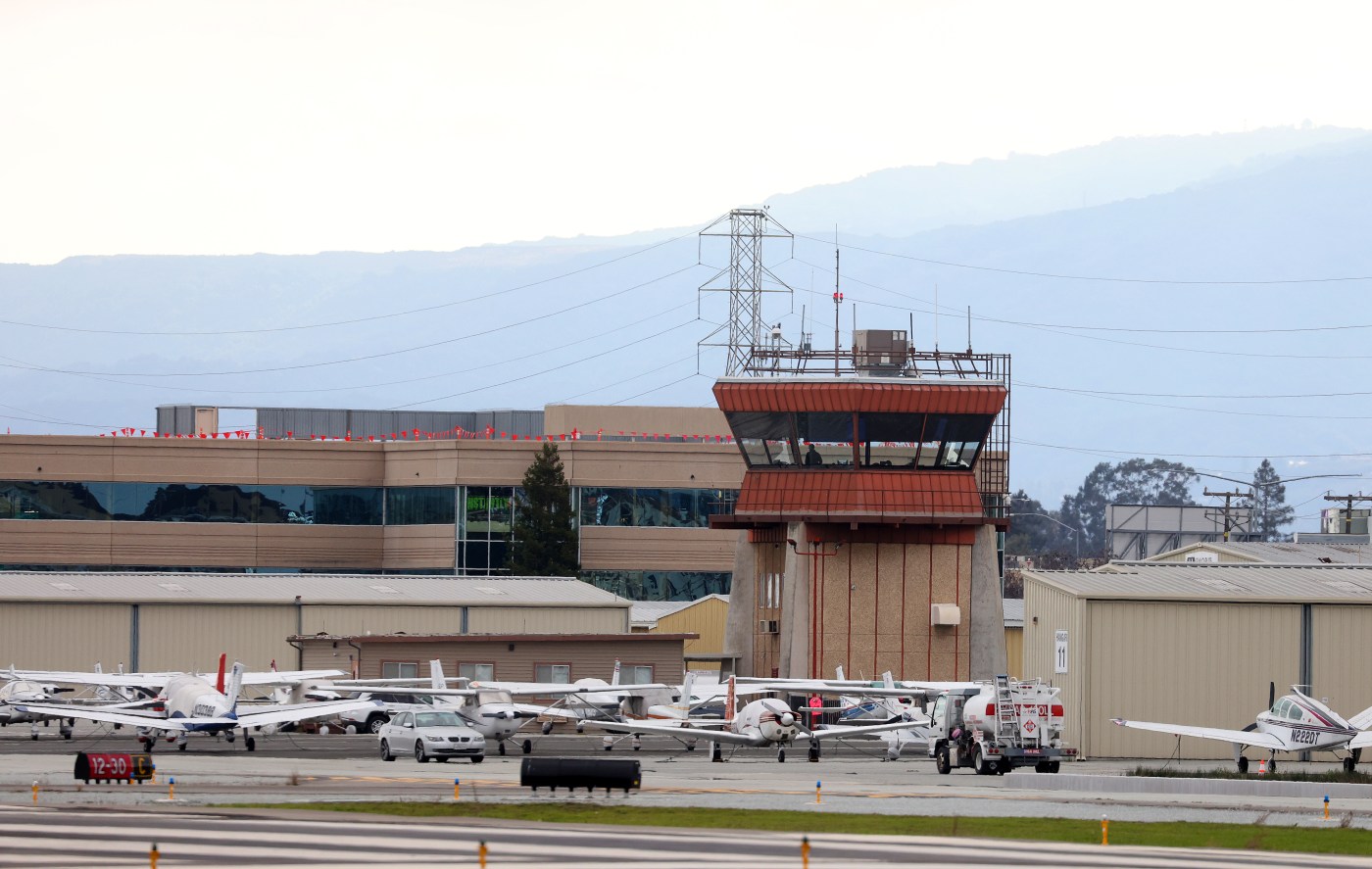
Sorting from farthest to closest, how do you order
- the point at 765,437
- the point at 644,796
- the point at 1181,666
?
the point at 765,437, the point at 1181,666, the point at 644,796

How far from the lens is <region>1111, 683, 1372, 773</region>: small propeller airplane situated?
5244 cm

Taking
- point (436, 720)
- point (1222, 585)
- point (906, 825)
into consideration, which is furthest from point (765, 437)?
point (906, 825)

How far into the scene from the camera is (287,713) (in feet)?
202

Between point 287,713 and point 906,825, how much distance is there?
28452 mm

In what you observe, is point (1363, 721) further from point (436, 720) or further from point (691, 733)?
point (436, 720)

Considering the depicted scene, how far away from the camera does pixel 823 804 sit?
42625mm

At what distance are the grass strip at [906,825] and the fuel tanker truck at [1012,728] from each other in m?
11.5

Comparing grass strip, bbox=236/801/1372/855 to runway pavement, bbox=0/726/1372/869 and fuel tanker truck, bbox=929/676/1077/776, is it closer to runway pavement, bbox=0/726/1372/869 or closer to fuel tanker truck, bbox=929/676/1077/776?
runway pavement, bbox=0/726/1372/869

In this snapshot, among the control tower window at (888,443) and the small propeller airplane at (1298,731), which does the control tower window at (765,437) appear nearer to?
the control tower window at (888,443)

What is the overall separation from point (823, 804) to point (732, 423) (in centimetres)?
3474

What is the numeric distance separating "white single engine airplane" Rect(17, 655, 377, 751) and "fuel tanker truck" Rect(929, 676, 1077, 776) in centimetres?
2063

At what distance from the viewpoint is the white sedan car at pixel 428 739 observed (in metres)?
56.5

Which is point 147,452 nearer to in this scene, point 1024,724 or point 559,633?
point 559,633

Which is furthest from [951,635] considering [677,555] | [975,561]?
[677,555]
